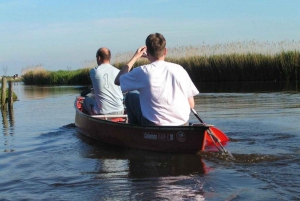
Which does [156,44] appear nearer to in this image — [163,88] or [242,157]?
[163,88]

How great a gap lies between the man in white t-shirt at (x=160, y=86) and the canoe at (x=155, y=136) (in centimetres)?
18

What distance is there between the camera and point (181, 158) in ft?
20.3

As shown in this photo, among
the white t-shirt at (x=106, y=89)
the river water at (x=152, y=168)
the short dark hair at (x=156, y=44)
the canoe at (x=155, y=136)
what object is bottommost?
the river water at (x=152, y=168)

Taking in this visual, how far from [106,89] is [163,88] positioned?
237 centimetres

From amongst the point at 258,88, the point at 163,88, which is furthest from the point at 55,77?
the point at 163,88

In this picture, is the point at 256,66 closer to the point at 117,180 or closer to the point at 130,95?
the point at 130,95

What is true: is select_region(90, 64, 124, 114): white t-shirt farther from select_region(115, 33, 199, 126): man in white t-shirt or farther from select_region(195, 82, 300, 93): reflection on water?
select_region(195, 82, 300, 93): reflection on water

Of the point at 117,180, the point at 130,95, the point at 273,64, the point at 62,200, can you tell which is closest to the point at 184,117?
the point at 130,95

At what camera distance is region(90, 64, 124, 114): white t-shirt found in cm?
825

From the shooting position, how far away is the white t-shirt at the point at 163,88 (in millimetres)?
6074

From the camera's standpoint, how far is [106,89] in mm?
8305

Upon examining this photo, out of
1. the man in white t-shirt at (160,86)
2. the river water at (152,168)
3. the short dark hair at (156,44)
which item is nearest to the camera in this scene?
the river water at (152,168)

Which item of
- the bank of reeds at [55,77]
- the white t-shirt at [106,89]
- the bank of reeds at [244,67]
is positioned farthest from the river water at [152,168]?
the bank of reeds at [55,77]

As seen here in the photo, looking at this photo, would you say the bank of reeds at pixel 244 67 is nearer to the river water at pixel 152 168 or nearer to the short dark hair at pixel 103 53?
the river water at pixel 152 168
